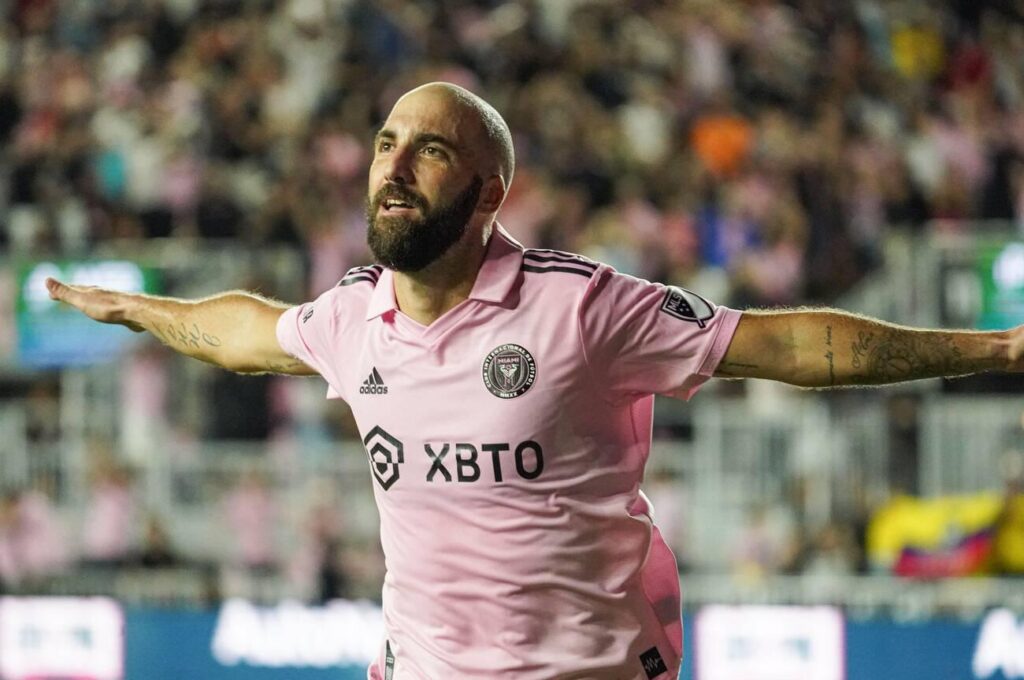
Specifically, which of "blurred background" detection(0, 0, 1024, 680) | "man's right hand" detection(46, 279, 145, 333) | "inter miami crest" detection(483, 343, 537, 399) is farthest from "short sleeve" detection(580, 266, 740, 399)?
"blurred background" detection(0, 0, 1024, 680)

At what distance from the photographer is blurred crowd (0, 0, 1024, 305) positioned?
1227 cm

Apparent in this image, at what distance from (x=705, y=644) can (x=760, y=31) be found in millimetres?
8035

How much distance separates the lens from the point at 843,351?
3.95 meters

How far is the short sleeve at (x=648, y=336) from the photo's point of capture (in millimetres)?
3971

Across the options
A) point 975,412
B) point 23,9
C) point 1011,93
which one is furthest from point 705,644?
point 23,9

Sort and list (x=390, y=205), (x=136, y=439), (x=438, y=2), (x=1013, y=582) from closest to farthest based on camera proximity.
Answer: (x=390, y=205) → (x=1013, y=582) → (x=136, y=439) → (x=438, y=2)

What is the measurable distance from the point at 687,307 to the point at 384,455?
823mm

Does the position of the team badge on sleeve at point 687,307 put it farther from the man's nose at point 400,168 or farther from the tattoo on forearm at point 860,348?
the man's nose at point 400,168

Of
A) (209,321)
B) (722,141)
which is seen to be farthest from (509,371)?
(722,141)

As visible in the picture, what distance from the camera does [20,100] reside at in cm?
1482

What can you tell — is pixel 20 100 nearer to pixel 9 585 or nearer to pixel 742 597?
pixel 9 585

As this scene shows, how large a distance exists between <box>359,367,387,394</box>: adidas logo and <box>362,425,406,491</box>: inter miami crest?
9cm

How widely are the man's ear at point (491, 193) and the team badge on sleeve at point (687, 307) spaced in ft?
1.63

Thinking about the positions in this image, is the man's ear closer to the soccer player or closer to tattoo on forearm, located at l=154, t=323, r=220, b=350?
the soccer player
